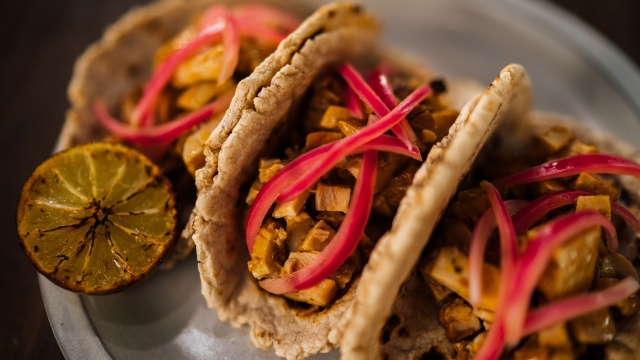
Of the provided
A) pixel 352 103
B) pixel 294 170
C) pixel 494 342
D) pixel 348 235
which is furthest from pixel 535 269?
pixel 352 103

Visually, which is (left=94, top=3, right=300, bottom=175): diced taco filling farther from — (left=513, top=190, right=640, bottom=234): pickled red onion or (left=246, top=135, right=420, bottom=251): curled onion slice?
(left=513, top=190, right=640, bottom=234): pickled red onion

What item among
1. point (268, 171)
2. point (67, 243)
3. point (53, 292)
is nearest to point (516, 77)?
point (268, 171)

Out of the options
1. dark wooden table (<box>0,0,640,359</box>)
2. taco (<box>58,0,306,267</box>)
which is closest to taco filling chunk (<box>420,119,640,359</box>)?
taco (<box>58,0,306,267</box>)

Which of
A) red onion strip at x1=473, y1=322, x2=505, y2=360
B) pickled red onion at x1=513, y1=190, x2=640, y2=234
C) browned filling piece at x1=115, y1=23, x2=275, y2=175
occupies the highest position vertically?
browned filling piece at x1=115, y1=23, x2=275, y2=175

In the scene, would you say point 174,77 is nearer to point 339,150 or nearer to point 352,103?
point 352,103

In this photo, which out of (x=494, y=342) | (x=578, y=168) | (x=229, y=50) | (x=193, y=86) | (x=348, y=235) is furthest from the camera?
(x=193, y=86)

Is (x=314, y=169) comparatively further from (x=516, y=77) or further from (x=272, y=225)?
(x=516, y=77)
